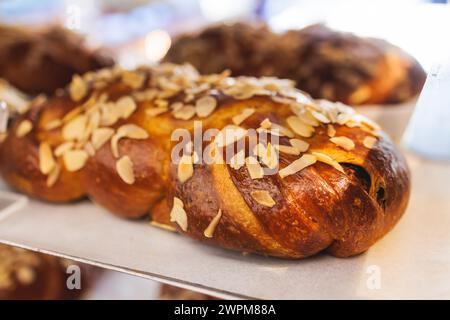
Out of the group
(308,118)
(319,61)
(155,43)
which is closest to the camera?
(308,118)

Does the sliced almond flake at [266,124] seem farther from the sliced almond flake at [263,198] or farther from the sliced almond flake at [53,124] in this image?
the sliced almond flake at [53,124]

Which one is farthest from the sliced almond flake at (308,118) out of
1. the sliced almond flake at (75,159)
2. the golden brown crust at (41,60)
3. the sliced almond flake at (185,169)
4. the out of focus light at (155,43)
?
the out of focus light at (155,43)

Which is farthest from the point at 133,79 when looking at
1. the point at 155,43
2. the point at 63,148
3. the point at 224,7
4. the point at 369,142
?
the point at 224,7

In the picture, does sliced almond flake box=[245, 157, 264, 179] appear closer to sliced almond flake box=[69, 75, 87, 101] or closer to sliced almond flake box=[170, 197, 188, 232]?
sliced almond flake box=[170, 197, 188, 232]

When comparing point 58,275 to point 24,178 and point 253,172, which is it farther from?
point 253,172

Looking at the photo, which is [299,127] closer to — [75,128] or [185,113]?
[185,113]

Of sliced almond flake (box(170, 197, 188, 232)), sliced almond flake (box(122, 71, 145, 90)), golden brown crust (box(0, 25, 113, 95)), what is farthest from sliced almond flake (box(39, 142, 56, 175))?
golden brown crust (box(0, 25, 113, 95))
